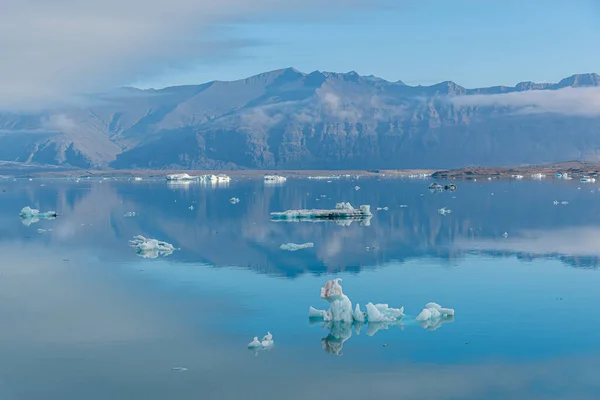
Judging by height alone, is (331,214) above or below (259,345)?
below

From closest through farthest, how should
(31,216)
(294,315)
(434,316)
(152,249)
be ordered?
(434,316), (294,315), (152,249), (31,216)

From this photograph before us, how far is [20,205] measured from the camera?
8312 centimetres

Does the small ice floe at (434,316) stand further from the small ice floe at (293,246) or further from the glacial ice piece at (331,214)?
the glacial ice piece at (331,214)

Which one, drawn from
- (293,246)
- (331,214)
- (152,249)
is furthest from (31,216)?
(293,246)

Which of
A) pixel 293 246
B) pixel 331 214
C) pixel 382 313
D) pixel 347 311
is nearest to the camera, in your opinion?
pixel 347 311

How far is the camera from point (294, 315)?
26.0 m

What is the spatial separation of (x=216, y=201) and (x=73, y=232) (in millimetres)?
32852

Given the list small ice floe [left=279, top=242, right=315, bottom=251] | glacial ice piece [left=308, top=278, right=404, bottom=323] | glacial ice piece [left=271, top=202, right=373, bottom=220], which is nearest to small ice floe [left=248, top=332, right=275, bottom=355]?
glacial ice piece [left=308, top=278, right=404, bottom=323]

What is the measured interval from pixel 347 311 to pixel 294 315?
2295 millimetres

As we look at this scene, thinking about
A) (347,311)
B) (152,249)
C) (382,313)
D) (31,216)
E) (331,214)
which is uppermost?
(347,311)

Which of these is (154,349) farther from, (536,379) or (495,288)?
(495,288)

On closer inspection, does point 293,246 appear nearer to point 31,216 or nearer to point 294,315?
point 294,315

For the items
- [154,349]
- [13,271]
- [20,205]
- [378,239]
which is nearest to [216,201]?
[20,205]

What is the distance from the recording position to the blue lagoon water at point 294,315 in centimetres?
1952
